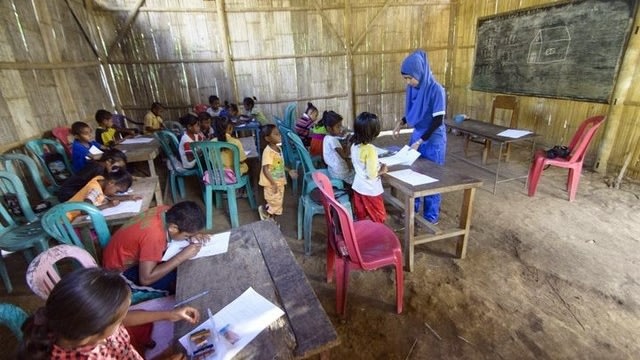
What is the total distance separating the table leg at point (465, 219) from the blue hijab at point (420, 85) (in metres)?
0.78

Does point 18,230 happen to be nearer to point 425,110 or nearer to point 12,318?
point 12,318

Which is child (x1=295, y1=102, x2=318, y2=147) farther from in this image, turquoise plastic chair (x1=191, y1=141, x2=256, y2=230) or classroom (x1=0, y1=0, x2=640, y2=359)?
turquoise plastic chair (x1=191, y1=141, x2=256, y2=230)

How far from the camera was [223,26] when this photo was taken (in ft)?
20.2

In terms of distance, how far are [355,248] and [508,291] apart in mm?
1346

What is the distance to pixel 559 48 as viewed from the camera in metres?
4.71

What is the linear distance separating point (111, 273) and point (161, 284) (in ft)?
2.76

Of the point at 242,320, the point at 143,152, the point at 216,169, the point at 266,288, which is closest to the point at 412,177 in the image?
the point at 266,288

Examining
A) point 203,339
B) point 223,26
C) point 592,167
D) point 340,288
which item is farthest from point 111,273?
point 223,26

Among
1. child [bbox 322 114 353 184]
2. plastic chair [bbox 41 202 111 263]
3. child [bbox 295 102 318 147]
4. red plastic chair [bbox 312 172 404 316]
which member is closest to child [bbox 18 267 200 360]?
plastic chair [bbox 41 202 111 263]

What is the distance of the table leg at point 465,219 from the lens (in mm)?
2426

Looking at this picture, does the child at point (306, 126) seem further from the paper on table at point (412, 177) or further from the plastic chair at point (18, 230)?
the plastic chair at point (18, 230)

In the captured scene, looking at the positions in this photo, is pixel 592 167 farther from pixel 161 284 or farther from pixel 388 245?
pixel 161 284

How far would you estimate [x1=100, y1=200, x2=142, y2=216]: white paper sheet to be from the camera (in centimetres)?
205

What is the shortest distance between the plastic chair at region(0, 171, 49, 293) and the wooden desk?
5.58 ft
